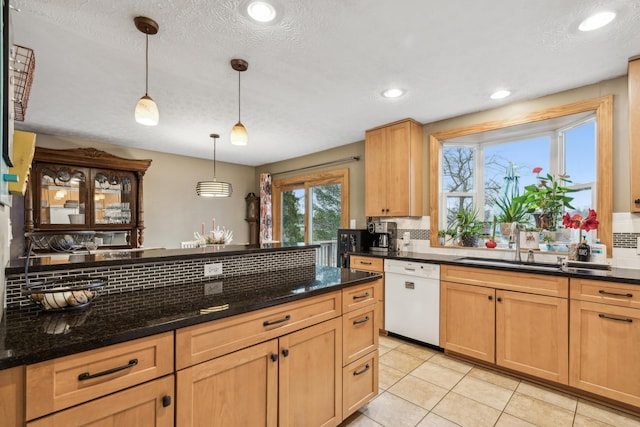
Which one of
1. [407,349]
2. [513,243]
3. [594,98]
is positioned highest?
[594,98]

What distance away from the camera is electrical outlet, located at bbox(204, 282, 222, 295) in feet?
5.03

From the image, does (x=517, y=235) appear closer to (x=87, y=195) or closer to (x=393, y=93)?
(x=393, y=93)

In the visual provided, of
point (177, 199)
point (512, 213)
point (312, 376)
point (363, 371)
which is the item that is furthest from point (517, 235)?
point (177, 199)

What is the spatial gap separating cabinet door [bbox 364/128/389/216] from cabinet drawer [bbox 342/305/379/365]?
1.85 metres

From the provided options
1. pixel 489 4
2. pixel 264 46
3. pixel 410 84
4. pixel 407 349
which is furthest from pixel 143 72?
pixel 407 349

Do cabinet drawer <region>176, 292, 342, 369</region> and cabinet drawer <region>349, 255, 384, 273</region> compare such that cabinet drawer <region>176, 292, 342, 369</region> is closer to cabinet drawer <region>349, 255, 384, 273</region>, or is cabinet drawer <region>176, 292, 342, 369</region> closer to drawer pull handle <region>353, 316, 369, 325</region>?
drawer pull handle <region>353, 316, 369, 325</region>

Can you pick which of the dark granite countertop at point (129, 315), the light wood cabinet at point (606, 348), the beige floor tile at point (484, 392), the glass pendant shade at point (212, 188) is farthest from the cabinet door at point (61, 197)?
the light wood cabinet at point (606, 348)

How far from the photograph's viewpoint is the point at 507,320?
8.02ft

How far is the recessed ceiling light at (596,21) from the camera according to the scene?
67.0 inches

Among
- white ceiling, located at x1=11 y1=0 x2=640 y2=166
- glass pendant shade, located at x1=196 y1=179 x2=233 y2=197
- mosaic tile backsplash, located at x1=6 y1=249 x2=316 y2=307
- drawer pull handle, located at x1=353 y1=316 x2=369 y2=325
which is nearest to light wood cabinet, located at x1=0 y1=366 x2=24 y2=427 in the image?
mosaic tile backsplash, located at x1=6 y1=249 x2=316 y2=307

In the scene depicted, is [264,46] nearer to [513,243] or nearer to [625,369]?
[513,243]

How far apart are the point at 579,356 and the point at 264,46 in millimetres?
3077

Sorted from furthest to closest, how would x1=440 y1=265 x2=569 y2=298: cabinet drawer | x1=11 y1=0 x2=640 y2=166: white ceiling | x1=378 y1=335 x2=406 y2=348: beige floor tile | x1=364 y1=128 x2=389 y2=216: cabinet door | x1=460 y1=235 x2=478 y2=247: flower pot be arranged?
x1=364 y1=128 x2=389 y2=216: cabinet door → x1=460 y1=235 x2=478 y2=247: flower pot → x1=378 y1=335 x2=406 y2=348: beige floor tile → x1=440 y1=265 x2=569 y2=298: cabinet drawer → x1=11 y1=0 x2=640 y2=166: white ceiling

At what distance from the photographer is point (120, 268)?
4.88 feet
